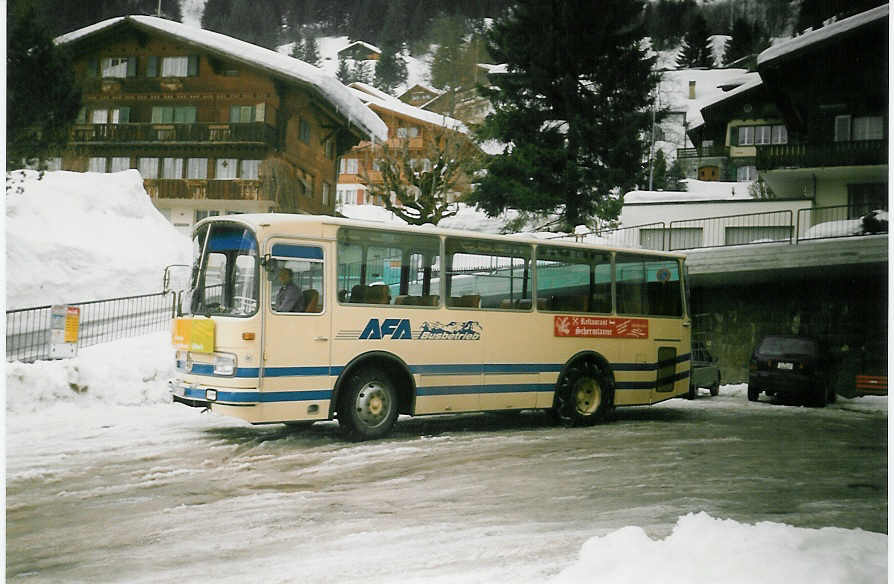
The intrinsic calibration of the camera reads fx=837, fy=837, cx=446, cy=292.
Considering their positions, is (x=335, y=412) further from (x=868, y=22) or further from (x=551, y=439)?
(x=868, y=22)

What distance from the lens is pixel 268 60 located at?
6.65m

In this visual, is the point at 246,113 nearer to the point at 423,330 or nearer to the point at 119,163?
the point at 119,163

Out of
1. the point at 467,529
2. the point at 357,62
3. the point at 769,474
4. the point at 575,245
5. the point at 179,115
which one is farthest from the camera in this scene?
the point at 575,245

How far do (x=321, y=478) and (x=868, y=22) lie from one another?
5318 mm

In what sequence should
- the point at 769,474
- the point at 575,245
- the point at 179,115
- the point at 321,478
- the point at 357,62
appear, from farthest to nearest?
1. the point at 575,245
2. the point at 357,62
3. the point at 179,115
4. the point at 769,474
5. the point at 321,478

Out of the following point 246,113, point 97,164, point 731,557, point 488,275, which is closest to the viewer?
point 731,557

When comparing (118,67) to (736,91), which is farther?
(736,91)

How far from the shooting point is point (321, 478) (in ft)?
18.3

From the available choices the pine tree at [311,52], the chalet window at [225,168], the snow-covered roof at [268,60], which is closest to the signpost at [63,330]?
the chalet window at [225,168]

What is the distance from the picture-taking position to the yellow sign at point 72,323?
19.8 feet

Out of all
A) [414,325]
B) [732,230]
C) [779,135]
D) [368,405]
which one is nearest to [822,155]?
[779,135]

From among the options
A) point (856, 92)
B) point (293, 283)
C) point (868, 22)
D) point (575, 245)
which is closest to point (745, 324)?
point (575, 245)

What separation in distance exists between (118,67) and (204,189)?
3.77 ft

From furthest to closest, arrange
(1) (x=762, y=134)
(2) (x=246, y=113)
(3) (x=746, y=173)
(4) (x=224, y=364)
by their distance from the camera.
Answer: (1) (x=762, y=134) → (3) (x=746, y=173) → (2) (x=246, y=113) → (4) (x=224, y=364)
